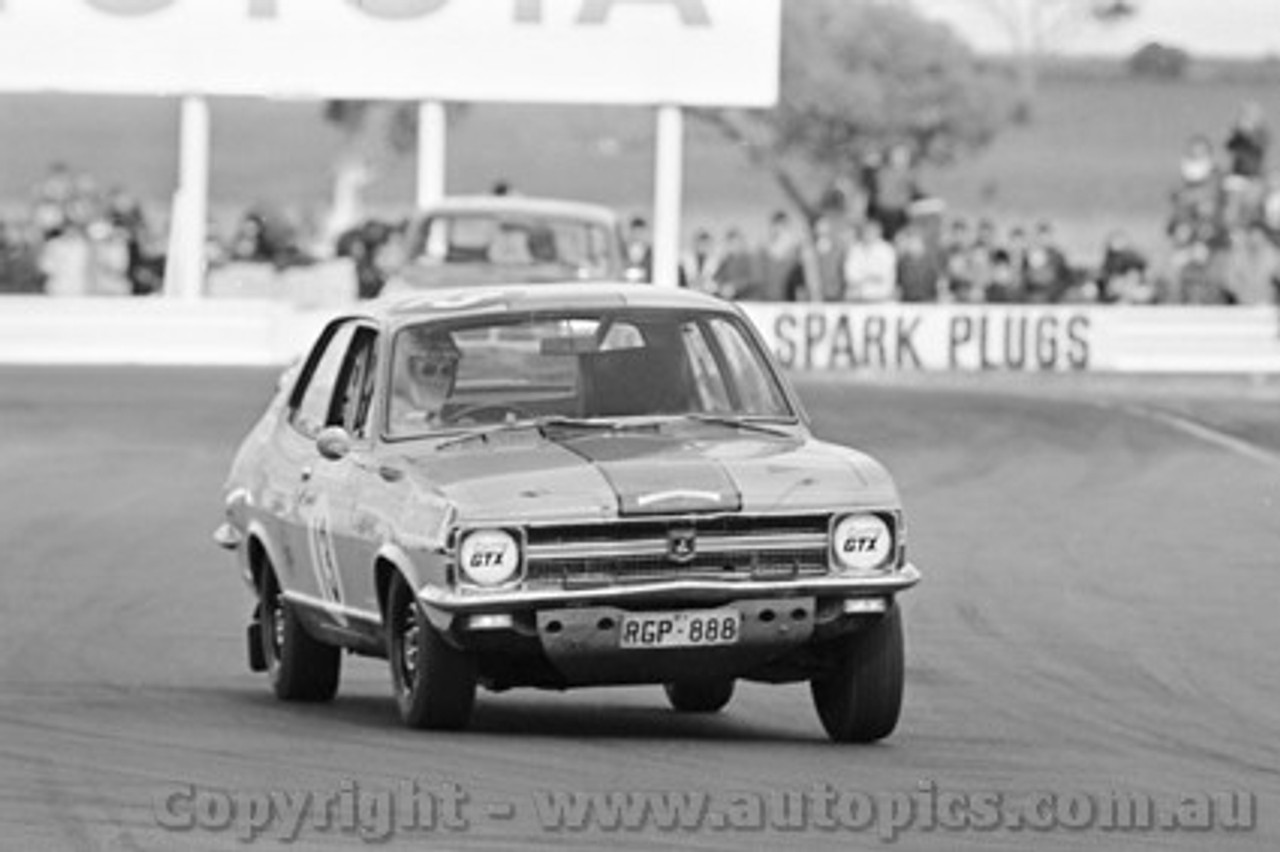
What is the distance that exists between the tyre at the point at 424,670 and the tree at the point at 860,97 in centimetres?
6998

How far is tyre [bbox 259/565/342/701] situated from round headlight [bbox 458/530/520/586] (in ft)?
6.07

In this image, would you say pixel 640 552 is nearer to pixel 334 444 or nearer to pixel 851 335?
pixel 334 444

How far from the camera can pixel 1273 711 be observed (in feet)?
44.1

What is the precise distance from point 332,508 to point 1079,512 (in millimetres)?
10663

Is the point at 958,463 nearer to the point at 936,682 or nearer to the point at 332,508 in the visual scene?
the point at 936,682

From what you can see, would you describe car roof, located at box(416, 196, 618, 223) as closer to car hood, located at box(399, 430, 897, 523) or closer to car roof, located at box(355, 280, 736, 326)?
car roof, located at box(355, 280, 736, 326)

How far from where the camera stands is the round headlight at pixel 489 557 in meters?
Answer: 11.5

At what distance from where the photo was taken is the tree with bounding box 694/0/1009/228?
85250 millimetres

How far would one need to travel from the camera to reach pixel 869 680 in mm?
11844

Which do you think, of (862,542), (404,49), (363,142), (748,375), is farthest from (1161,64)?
(862,542)

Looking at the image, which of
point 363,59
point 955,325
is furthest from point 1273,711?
point 363,59

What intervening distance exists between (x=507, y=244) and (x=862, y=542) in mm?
14892

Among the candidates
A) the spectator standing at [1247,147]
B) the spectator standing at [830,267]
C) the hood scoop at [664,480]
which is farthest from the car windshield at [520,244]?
the spectator standing at [1247,147]

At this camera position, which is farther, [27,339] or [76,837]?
[27,339]
